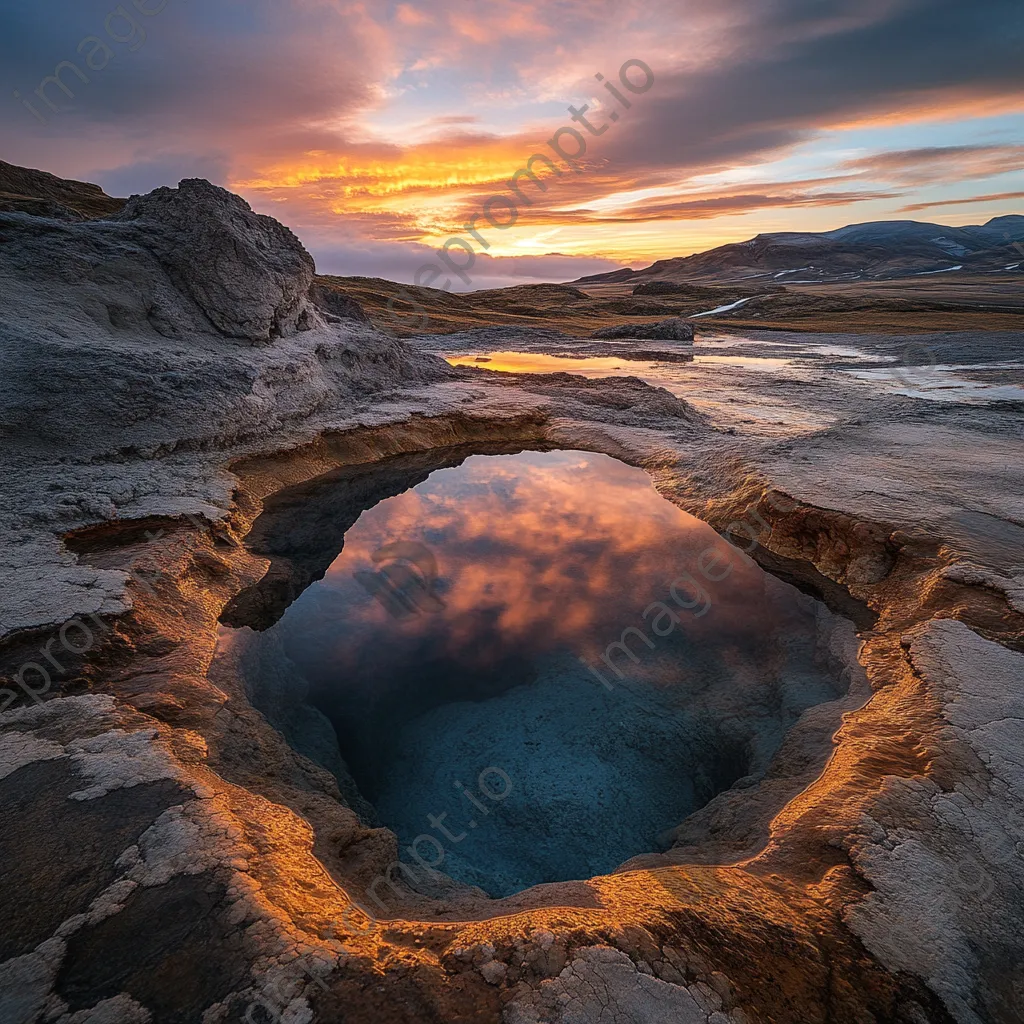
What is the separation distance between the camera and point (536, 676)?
6152 mm

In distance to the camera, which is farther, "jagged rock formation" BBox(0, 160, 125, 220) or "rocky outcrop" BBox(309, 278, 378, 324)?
"jagged rock formation" BBox(0, 160, 125, 220)

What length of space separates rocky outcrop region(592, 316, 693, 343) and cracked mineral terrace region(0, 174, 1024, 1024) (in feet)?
67.9

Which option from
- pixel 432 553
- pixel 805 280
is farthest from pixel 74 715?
pixel 805 280

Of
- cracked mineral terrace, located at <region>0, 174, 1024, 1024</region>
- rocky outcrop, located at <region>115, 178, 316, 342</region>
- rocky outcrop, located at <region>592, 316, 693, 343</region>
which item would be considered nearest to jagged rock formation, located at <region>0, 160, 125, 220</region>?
rocky outcrop, located at <region>115, 178, 316, 342</region>

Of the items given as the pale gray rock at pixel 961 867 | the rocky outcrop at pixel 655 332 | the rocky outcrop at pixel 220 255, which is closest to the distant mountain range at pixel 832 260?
the rocky outcrop at pixel 655 332

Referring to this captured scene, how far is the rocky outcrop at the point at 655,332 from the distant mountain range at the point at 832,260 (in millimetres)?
71640

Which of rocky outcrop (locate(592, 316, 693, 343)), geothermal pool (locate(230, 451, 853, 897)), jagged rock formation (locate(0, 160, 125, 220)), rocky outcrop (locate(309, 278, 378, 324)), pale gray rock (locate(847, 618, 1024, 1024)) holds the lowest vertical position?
geothermal pool (locate(230, 451, 853, 897))

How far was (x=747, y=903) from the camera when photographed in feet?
9.88

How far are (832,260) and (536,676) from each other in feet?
419

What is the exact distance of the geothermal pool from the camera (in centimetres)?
459

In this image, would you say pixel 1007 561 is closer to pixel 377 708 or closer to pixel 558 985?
pixel 558 985

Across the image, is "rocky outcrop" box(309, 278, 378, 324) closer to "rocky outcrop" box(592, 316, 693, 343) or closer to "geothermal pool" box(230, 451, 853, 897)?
"geothermal pool" box(230, 451, 853, 897)

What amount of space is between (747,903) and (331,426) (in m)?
10.2

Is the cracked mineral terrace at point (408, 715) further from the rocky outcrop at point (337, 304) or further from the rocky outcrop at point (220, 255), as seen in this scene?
the rocky outcrop at point (337, 304)
